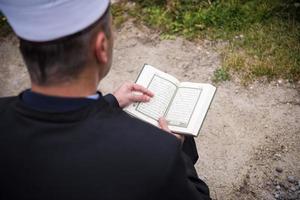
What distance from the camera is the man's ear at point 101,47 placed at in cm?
152

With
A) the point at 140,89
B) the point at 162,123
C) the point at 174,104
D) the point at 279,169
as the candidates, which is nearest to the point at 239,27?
the point at 279,169

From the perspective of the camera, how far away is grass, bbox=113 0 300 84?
4.09m

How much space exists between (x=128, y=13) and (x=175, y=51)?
0.87 metres

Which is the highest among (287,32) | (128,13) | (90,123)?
(287,32)

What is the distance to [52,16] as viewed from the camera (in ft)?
4.87

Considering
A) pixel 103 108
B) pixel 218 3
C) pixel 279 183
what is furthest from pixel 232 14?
pixel 103 108

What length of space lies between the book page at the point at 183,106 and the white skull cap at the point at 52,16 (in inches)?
46.6

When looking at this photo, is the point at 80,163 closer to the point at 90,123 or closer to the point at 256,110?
the point at 90,123

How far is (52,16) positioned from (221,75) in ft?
9.21

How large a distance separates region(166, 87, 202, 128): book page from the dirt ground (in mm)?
928

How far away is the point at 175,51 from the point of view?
4480mm

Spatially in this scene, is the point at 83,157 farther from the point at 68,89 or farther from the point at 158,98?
the point at 158,98

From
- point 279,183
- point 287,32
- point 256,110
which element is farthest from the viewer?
point 287,32

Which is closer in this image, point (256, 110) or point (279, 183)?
point (279, 183)
